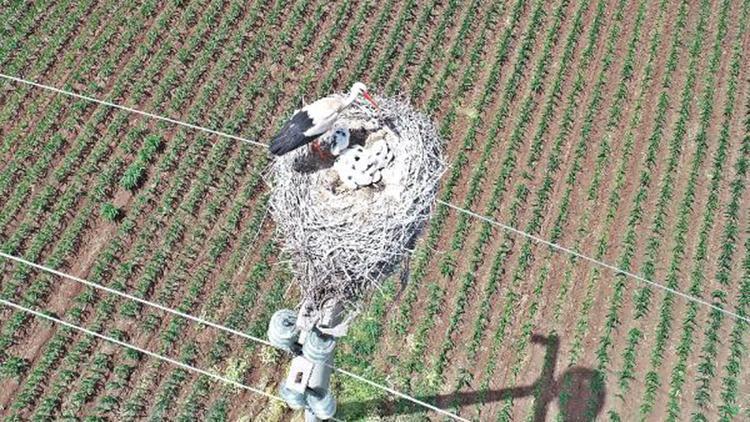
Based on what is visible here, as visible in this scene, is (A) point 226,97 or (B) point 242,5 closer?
(A) point 226,97

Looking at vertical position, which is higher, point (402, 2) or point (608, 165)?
point (402, 2)

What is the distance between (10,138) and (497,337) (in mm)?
7815

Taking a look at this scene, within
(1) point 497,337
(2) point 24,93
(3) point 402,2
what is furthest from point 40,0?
(1) point 497,337

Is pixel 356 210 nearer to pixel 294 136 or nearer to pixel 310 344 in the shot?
pixel 294 136

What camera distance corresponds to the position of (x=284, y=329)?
16.8ft

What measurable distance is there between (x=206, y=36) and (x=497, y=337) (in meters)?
7.11

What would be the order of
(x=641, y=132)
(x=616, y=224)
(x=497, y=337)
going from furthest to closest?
(x=641, y=132)
(x=616, y=224)
(x=497, y=337)

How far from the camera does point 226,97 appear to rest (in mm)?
11562

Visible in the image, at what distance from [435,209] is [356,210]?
4.60m

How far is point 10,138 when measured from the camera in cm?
1102

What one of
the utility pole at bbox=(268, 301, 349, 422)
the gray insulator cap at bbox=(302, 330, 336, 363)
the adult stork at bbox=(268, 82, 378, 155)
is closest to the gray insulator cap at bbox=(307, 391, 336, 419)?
the utility pole at bbox=(268, 301, 349, 422)

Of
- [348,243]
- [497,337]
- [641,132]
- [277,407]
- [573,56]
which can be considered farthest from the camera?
[573,56]

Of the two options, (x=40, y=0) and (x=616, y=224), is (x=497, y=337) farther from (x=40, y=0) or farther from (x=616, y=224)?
(x=40, y=0)

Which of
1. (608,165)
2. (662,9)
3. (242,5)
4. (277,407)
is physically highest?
(662,9)
